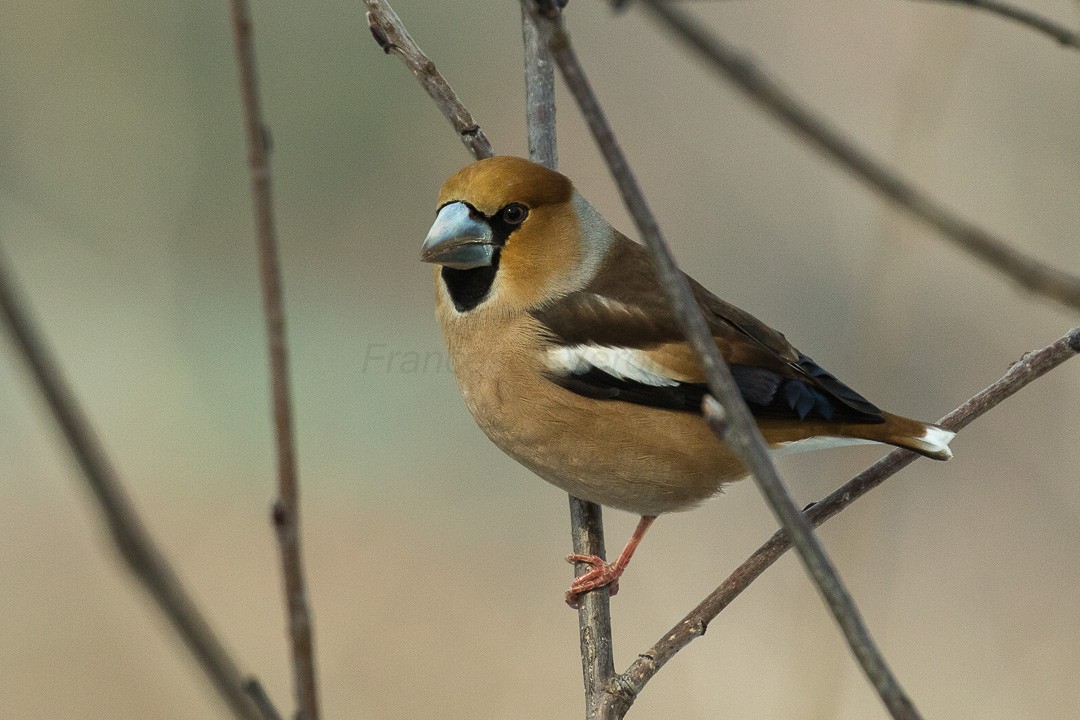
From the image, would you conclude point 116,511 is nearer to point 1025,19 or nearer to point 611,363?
point 1025,19

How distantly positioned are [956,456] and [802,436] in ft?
7.00

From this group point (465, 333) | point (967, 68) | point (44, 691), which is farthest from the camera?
point (967, 68)

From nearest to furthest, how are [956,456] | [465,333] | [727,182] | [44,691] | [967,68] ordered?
[465,333] → [44,691] → [956,456] → [967,68] → [727,182]

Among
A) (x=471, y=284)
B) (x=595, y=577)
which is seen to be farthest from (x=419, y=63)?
(x=595, y=577)

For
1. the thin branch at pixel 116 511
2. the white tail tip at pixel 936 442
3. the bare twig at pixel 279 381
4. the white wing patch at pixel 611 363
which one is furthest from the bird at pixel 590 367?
the thin branch at pixel 116 511

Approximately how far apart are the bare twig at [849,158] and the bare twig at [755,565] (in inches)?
59.7

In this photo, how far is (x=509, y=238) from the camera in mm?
3029

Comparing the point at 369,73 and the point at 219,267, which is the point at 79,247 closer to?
the point at 219,267

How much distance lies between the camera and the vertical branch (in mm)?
2709

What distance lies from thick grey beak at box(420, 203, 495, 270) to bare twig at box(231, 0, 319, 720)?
1.90 meters

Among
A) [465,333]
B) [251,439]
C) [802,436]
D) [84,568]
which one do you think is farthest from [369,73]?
[802,436]

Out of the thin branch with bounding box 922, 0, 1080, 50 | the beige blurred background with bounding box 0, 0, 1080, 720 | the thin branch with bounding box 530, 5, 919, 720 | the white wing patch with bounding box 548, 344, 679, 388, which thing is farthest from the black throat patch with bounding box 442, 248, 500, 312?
the thin branch with bounding box 530, 5, 919, 720

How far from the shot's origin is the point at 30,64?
5699 mm

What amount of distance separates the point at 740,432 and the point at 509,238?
2027 mm
